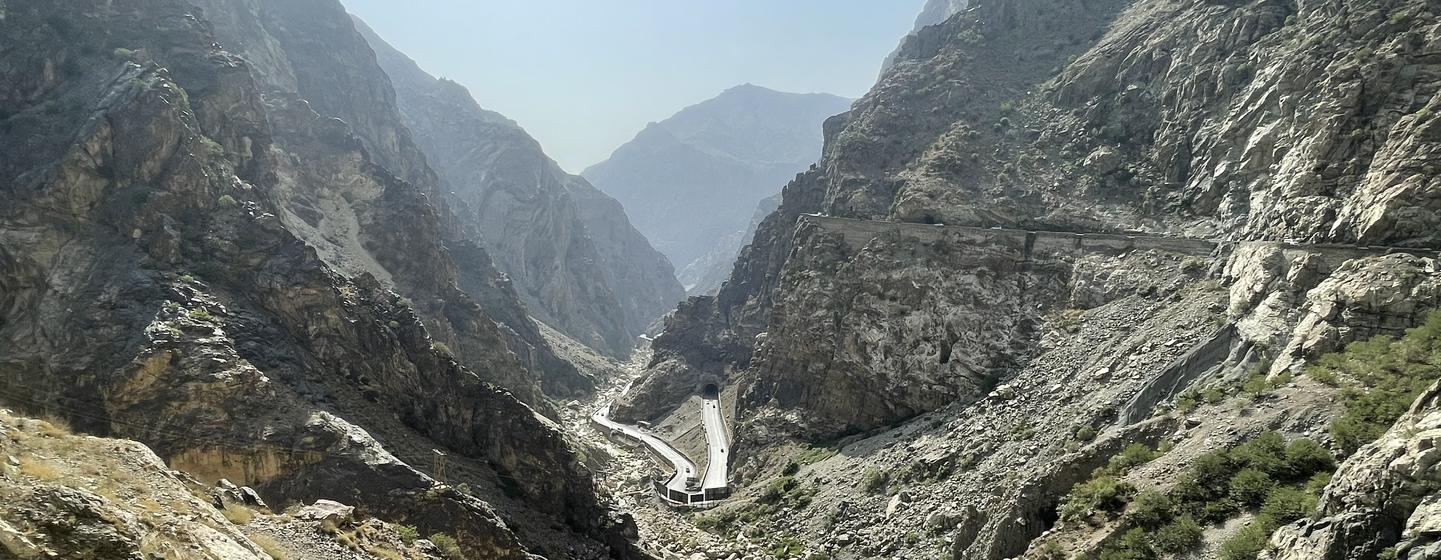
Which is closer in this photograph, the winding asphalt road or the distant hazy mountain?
the winding asphalt road

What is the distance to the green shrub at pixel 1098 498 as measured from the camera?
16766 millimetres

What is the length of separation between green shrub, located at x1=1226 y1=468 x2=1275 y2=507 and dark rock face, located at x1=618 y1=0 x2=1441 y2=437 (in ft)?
56.4

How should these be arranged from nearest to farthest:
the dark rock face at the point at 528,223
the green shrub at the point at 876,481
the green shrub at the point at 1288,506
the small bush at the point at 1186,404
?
the green shrub at the point at 1288,506 → the small bush at the point at 1186,404 → the green shrub at the point at 876,481 → the dark rock face at the point at 528,223

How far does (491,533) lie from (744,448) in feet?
85.1

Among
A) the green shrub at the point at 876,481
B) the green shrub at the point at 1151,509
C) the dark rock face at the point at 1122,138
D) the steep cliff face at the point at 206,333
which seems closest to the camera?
the green shrub at the point at 1151,509

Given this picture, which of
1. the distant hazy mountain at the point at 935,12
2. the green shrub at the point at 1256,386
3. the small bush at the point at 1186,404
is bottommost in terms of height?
the small bush at the point at 1186,404

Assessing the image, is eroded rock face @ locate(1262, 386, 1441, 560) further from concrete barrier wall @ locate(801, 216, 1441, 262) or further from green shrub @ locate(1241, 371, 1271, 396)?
concrete barrier wall @ locate(801, 216, 1441, 262)

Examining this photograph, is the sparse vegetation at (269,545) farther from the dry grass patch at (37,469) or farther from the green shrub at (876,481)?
the green shrub at (876,481)

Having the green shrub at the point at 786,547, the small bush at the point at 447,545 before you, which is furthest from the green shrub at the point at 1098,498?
the small bush at the point at 447,545

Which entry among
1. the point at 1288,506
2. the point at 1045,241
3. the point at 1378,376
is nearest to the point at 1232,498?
the point at 1288,506

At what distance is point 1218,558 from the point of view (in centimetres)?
1304

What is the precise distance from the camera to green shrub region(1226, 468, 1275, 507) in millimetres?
14188

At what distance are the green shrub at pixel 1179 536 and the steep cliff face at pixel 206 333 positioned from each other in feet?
76.0

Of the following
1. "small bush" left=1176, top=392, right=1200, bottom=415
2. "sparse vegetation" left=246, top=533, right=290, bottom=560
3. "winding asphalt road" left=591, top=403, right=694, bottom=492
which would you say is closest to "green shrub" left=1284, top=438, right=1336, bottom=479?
"small bush" left=1176, top=392, right=1200, bottom=415
